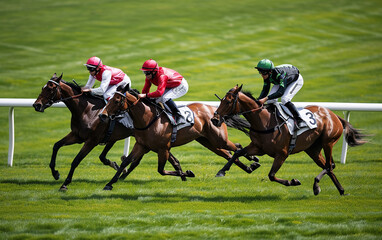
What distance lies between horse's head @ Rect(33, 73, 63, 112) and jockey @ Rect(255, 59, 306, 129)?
9.49ft

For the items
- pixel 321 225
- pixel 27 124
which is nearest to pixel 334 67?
pixel 27 124

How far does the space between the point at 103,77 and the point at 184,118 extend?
4.34ft

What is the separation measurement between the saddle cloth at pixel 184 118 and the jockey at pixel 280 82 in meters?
1.15

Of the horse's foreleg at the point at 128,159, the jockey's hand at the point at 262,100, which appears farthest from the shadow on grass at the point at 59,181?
the jockey's hand at the point at 262,100

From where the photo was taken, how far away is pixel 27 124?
13844mm

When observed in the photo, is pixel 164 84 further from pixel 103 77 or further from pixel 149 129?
pixel 103 77

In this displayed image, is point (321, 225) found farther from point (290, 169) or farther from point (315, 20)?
point (315, 20)

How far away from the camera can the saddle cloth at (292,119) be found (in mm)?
7625

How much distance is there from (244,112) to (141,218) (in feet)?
6.75

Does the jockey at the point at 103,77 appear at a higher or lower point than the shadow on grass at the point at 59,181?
higher

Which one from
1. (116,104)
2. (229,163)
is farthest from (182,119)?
(116,104)

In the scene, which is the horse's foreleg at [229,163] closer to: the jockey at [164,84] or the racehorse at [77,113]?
the jockey at [164,84]

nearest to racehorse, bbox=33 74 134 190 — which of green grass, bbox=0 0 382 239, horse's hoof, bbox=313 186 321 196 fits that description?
green grass, bbox=0 0 382 239

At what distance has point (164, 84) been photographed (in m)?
7.84
